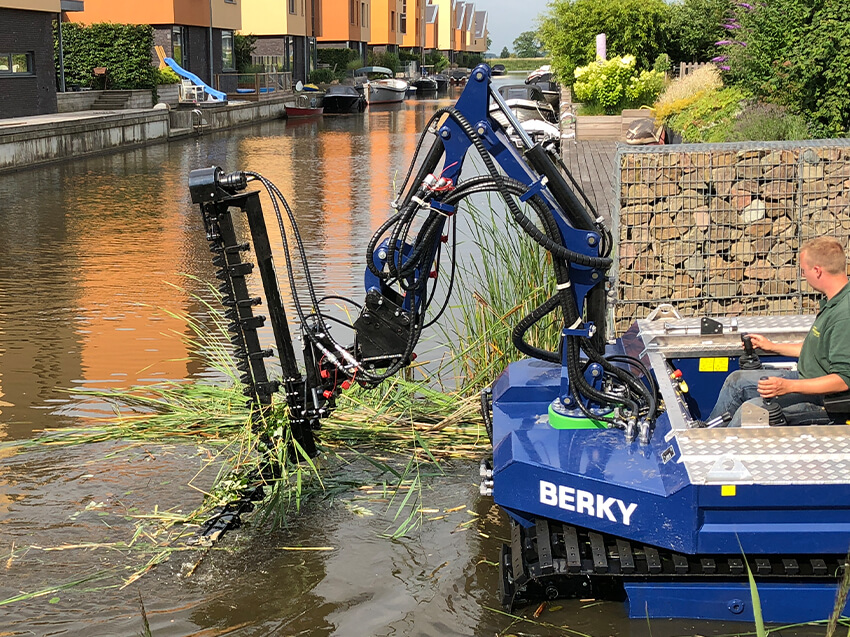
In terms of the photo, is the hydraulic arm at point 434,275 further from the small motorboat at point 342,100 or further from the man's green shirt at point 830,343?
the small motorboat at point 342,100

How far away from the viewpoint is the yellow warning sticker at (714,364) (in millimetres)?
5496

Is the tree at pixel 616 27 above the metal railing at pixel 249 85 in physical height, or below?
above

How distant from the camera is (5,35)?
28.8 metres

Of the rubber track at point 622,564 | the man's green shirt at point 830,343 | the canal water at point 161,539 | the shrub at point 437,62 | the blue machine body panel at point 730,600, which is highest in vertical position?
the shrub at point 437,62

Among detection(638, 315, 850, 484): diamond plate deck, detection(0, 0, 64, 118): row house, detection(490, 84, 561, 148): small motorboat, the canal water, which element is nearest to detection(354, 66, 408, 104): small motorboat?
detection(490, 84, 561, 148): small motorboat

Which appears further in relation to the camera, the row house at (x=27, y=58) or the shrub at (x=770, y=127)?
the row house at (x=27, y=58)

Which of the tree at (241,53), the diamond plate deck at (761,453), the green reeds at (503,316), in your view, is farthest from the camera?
the tree at (241,53)

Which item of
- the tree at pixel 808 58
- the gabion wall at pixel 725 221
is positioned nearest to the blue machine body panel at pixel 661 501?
the gabion wall at pixel 725 221

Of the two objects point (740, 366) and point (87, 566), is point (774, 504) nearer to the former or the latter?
point (740, 366)

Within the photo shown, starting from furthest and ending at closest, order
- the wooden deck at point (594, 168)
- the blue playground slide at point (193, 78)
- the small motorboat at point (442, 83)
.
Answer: the small motorboat at point (442, 83), the blue playground slide at point (193, 78), the wooden deck at point (594, 168)

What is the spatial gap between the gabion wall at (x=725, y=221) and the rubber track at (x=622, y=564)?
127 inches

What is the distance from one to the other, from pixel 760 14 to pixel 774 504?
388 inches

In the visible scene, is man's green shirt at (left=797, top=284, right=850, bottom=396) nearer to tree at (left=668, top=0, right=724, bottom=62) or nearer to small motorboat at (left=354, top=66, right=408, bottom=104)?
tree at (left=668, top=0, right=724, bottom=62)

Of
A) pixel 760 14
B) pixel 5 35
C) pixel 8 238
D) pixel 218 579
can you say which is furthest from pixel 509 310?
pixel 5 35
